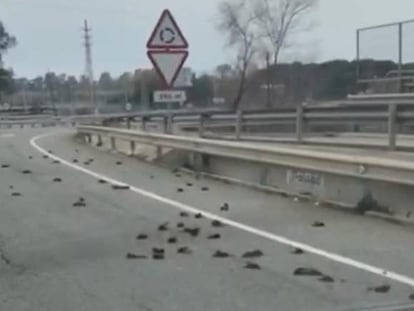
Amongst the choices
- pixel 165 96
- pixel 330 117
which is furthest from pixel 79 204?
pixel 330 117

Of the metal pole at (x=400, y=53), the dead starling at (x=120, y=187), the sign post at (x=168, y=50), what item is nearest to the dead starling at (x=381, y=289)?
the dead starling at (x=120, y=187)

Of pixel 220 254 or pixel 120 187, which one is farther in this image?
pixel 120 187

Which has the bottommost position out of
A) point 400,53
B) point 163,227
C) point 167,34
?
point 163,227

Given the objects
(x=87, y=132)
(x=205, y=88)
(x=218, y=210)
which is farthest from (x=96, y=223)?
(x=205, y=88)

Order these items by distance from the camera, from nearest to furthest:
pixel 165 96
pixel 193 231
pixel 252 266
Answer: pixel 252 266 → pixel 193 231 → pixel 165 96

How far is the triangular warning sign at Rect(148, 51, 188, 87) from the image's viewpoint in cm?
1842

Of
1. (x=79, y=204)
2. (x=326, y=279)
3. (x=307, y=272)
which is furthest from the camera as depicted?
(x=79, y=204)

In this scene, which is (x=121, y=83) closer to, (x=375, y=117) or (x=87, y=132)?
(x=87, y=132)

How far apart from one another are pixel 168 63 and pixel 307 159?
6680 millimetres

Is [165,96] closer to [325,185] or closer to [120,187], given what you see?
[120,187]

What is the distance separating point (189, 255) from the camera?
28.9ft

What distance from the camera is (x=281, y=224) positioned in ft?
35.1

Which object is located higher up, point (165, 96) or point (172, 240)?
point (165, 96)

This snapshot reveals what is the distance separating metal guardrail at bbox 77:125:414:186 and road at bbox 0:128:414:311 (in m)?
0.59
